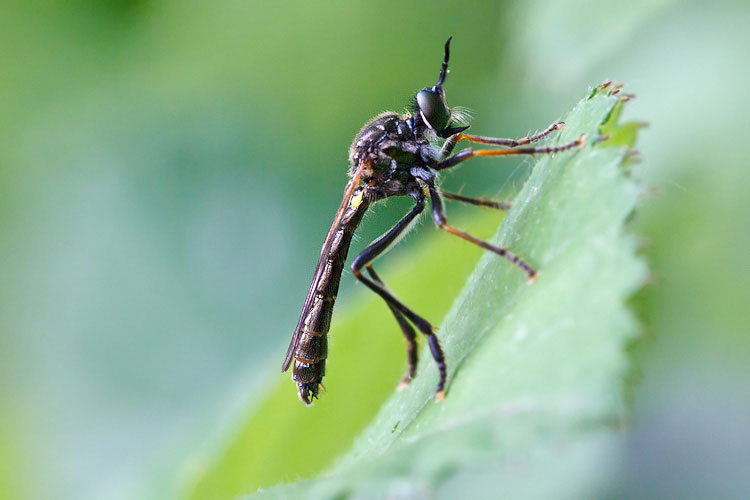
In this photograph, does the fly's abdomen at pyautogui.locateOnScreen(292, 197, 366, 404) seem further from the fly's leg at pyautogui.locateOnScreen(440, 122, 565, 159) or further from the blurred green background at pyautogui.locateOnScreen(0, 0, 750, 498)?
the blurred green background at pyautogui.locateOnScreen(0, 0, 750, 498)

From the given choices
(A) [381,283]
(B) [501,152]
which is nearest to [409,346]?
(A) [381,283]

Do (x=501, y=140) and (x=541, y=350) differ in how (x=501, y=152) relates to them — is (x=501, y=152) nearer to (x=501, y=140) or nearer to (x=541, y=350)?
(x=501, y=140)

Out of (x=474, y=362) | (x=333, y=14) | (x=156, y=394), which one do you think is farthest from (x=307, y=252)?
(x=474, y=362)

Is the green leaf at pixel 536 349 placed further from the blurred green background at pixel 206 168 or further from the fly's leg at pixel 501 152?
the blurred green background at pixel 206 168

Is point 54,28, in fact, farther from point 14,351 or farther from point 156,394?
point 156,394

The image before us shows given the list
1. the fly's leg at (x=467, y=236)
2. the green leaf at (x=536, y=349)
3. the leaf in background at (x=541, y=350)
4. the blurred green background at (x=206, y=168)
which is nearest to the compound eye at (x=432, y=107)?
the fly's leg at (x=467, y=236)
